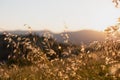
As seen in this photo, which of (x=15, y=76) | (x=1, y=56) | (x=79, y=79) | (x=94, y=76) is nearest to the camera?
(x=79, y=79)

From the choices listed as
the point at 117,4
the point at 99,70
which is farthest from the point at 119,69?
the point at 99,70

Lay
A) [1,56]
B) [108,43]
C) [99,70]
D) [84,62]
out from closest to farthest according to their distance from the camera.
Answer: [108,43], [84,62], [99,70], [1,56]

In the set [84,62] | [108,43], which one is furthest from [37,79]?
[108,43]

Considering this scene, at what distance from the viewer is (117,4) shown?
3.09 m

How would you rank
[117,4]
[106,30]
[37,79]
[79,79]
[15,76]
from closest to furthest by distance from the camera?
[106,30]
[117,4]
[79,79]
[37,79]
[15,76]

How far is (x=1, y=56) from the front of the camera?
26891mm

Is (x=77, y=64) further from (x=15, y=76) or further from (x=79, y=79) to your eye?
(x=15, y=76)

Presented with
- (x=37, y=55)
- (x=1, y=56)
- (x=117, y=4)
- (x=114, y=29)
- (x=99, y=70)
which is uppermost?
(x=117, y=4)

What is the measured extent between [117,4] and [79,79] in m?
2.30

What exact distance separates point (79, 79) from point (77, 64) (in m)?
0.31

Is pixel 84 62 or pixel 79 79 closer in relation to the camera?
pixel 79 79

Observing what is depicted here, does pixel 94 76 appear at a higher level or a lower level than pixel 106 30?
lower

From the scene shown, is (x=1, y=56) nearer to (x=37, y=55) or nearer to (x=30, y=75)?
(x=30, y=75)

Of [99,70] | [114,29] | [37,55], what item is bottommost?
[99,70]
